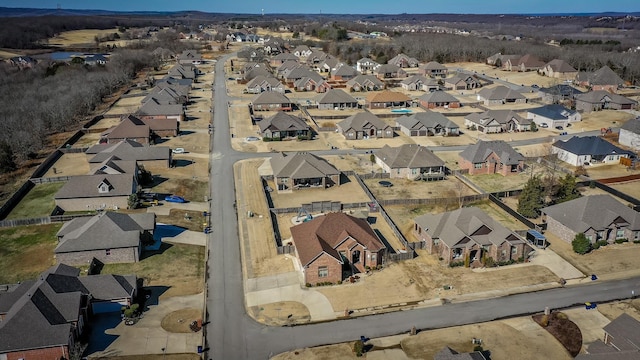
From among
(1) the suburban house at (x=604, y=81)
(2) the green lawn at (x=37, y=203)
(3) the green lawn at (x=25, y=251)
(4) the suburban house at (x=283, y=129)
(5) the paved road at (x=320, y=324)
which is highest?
(1) the suburban house at (x=604, y=81)

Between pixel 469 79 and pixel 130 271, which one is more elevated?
pixel 469 79

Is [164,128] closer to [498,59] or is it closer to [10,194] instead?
[10,194]

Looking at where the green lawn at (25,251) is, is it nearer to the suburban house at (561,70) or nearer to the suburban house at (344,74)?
the suburban house at (344,74)

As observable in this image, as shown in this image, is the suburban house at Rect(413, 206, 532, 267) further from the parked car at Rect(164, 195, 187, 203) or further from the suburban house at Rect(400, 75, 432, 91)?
the suburban house at Rect(400, 75, 432, 91)

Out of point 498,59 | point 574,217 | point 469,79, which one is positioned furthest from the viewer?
point 498,59

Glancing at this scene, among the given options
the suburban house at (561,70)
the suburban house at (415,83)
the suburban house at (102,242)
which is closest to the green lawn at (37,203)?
the suburban house at (102,242)

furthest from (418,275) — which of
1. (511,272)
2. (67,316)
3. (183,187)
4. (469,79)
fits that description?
(469,79)

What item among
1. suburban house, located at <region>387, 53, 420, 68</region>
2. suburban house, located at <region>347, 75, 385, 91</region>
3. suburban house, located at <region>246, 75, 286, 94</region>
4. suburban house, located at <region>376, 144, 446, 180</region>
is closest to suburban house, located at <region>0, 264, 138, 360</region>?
suburban house, located at <region>376, 144, 446, 180</region>
